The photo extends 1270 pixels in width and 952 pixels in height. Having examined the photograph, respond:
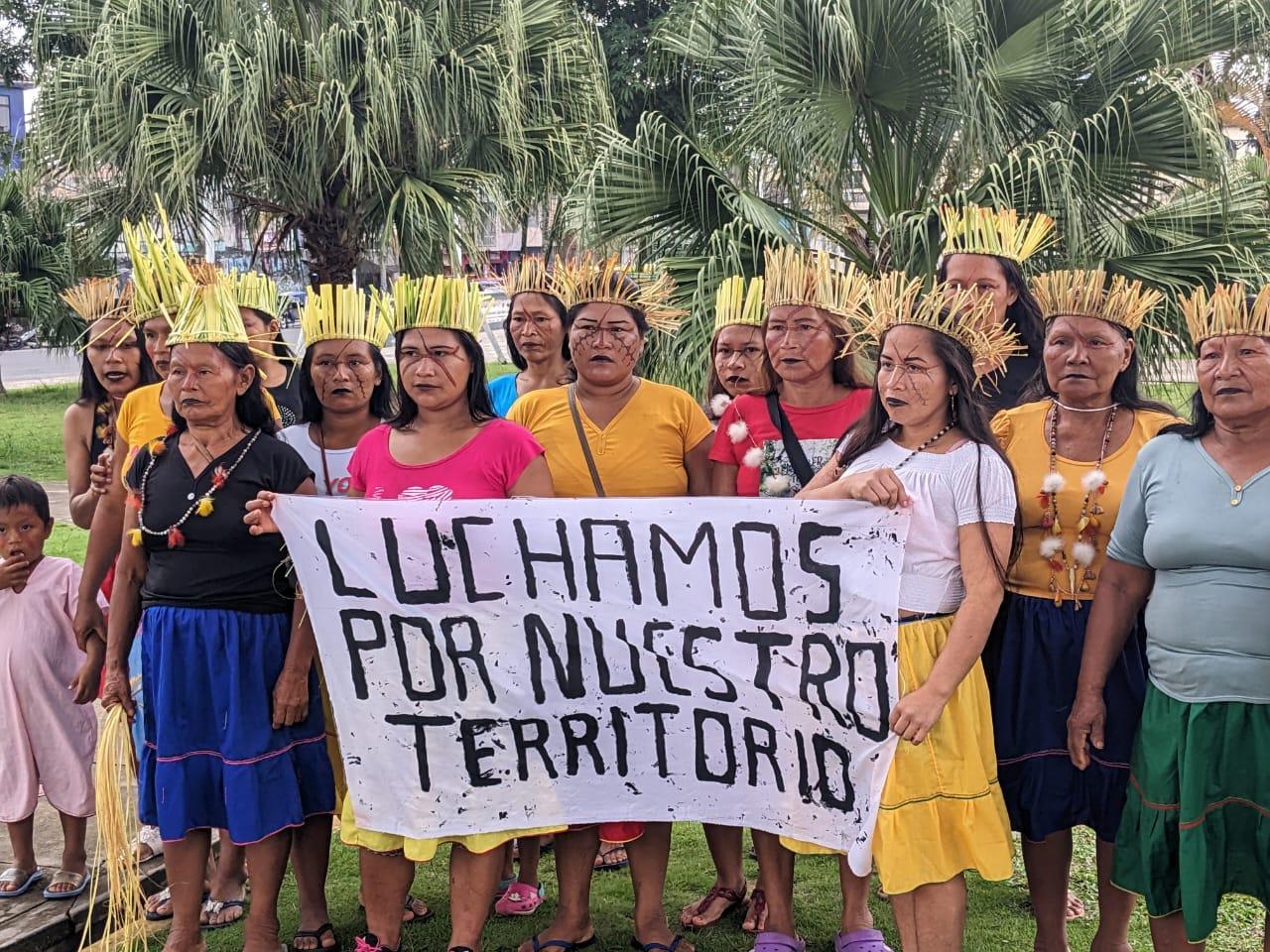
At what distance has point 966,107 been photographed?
27.4ft

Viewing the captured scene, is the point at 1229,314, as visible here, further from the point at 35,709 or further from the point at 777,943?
the point at 35,709

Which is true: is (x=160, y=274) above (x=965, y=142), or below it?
below

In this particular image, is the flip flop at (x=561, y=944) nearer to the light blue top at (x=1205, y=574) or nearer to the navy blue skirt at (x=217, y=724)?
the navy blue skirt at (x=217, y=724)

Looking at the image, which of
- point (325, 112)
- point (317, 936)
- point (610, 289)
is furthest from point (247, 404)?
point (325, 112)

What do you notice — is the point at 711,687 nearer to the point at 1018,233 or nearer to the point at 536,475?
the point at 536,475

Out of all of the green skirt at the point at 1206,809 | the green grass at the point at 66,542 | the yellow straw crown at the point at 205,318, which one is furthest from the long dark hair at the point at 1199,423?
the green grass at the point at 66,542

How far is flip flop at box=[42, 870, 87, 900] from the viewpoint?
4.43 meters

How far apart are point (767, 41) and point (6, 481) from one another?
5.94 m

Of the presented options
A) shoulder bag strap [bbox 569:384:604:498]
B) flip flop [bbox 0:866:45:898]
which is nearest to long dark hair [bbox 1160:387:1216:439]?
shoulder bag strap [bbox 569:384:604:498]

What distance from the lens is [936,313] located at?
3391mm

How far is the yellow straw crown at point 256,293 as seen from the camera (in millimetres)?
4438

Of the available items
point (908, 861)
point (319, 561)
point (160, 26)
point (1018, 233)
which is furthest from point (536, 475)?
point (160, 26)

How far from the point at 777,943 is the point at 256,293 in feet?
9.25

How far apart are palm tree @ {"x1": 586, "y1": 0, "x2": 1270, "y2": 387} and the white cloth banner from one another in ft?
15.3
